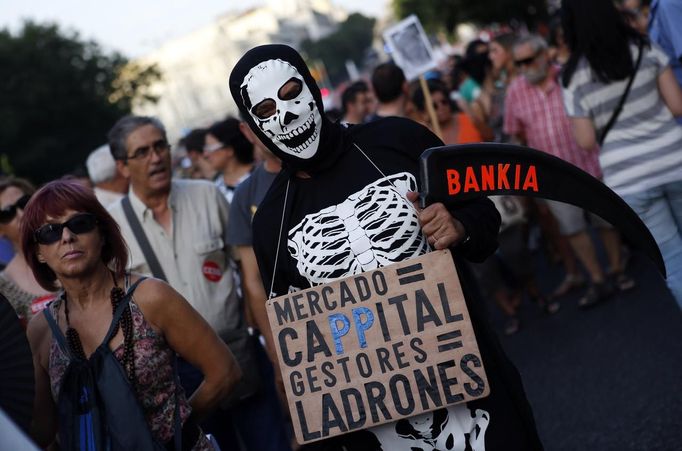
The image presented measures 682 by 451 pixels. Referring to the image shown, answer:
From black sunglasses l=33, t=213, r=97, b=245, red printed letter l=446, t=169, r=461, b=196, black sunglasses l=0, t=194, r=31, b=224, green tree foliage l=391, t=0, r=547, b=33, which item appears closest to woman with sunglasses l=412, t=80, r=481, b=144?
black sunglasses l=0, t=194, r=31, b=224

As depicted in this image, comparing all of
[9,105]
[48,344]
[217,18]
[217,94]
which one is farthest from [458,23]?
[217,18]

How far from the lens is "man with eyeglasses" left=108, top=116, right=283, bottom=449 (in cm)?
526

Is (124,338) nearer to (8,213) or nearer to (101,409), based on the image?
(101,409)

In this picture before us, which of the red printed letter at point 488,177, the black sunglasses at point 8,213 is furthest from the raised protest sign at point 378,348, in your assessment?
the black sunglasses at point 8,213

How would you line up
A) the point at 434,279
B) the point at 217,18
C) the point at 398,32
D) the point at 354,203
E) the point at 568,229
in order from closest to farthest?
the point at 434,279, the point at 354,203, the point at 568,229, the point at 398,32, the point at 217,18

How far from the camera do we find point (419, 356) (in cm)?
320

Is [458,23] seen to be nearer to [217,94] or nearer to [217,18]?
[217,94]

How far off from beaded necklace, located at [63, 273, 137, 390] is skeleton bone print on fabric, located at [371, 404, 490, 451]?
933 mm

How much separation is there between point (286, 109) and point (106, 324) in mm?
1031

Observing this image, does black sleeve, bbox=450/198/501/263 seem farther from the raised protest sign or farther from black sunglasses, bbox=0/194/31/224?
black sunglasses, bbox=0/194/31/224

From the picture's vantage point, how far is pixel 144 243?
17.6 feet

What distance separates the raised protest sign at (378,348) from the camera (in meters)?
3.18

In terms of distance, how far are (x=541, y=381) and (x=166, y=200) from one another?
9.74 feet

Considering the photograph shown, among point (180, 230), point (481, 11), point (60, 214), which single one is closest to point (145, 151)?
point (180, 230)
